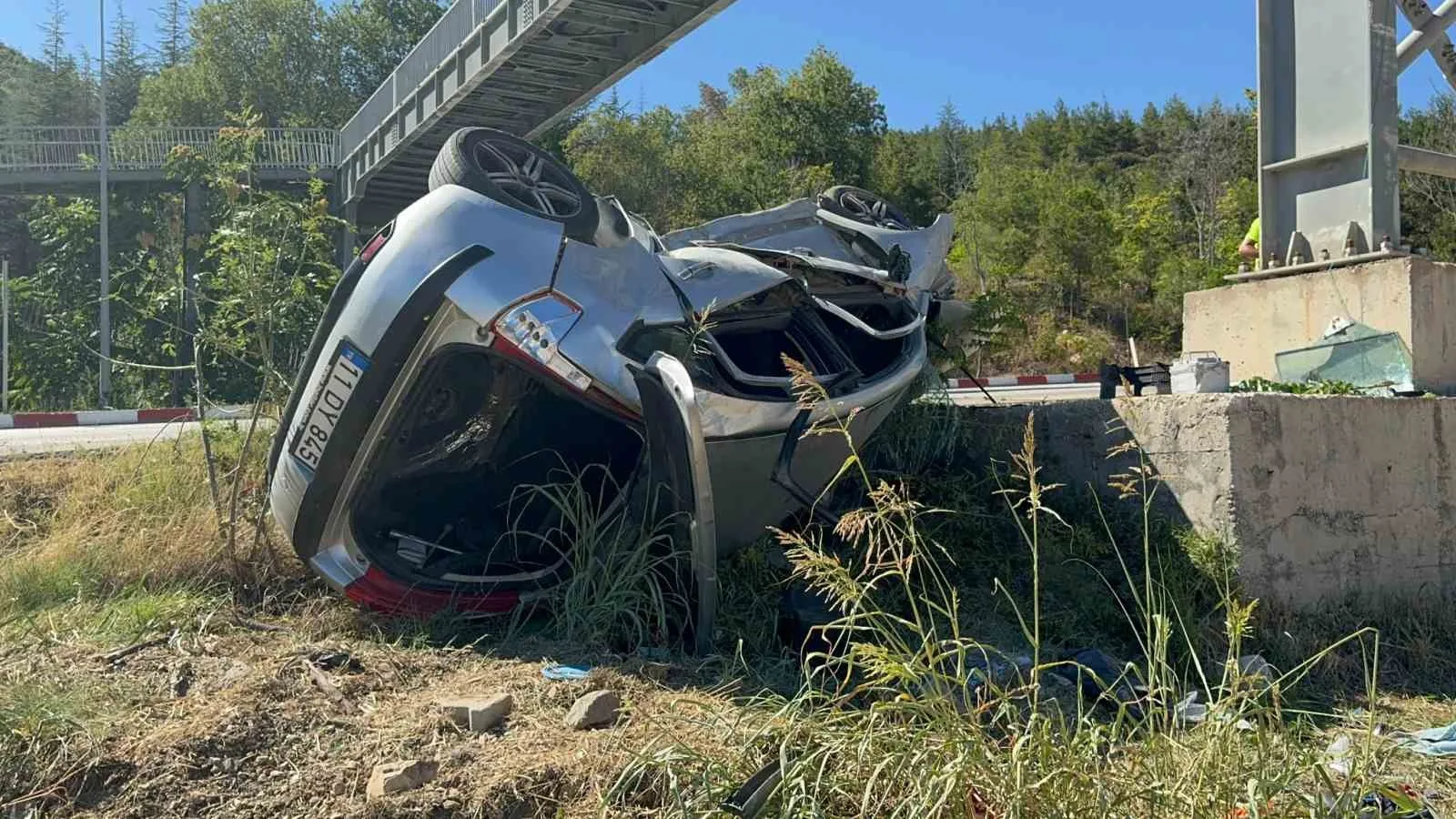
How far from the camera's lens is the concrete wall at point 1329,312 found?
18.3 feet

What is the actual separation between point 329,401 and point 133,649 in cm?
117

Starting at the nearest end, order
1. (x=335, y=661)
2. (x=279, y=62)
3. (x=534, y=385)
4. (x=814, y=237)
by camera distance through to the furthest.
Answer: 1. (x=335, y=661)
2. (x=534, y=385)
3. (x=814, y=237)
4. (x=279, y=62)

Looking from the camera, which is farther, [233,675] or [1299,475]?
[1299,475]

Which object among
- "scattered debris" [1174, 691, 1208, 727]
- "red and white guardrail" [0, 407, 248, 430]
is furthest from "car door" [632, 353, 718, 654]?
"red and white guardrail" [0, 407, 248, 430]

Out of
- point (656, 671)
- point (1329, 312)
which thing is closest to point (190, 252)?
point (656, 671)

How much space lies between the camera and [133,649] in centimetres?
381

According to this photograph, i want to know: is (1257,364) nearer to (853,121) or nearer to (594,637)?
(594,637)

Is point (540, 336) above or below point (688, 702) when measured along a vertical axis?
above

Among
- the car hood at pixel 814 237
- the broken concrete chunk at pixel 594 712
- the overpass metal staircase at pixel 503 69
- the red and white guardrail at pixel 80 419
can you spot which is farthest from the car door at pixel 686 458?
the red and white guardrail at pixel 80 419

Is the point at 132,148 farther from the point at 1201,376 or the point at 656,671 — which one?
the point at 1201,376

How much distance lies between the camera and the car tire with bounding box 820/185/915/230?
595cm

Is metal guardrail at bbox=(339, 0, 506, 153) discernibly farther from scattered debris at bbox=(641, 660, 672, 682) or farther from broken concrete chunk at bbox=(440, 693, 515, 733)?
broken concrete chunk at bbox=(440, 693, 515, 733)

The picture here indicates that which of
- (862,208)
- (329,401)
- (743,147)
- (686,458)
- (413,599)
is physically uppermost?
(743,147)

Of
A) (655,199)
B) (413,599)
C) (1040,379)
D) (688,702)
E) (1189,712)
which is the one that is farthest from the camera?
(655,199)
